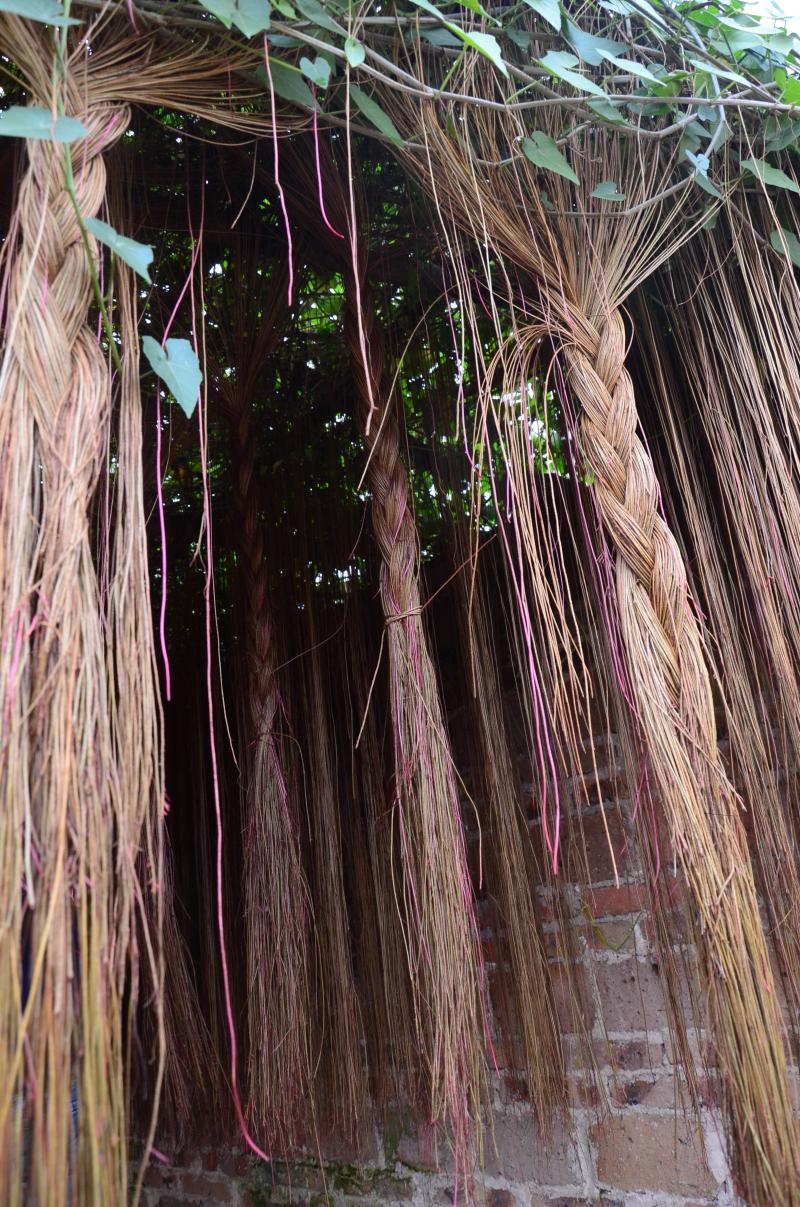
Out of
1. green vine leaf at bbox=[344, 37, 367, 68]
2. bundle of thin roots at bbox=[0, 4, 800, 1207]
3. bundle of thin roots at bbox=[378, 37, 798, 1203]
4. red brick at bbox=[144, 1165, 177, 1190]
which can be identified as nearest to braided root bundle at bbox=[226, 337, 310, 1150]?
bundle of thin roots at bbox=[0, 4, 800, 1207]

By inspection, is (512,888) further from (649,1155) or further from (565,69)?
(565,69)

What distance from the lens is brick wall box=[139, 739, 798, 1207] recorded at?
1.34m

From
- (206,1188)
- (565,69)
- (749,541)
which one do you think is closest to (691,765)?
(749,541)

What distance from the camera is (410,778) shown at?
1101mm

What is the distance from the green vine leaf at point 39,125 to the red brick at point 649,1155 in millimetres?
1397

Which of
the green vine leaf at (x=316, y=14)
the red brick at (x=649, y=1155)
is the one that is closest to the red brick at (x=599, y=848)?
the red brick at (x=649, y=1155)

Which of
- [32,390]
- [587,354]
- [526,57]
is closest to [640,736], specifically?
[587,354]

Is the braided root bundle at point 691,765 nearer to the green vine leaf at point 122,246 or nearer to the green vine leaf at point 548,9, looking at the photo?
the green vine leaf at point 548,9

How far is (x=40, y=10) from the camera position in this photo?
688mm

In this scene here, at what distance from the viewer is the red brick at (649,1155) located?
4.33 ft

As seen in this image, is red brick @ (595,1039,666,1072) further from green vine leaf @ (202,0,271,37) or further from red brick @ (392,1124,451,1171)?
green vine leaf @ (202,0,271,37)

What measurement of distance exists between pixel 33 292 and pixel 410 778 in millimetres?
662

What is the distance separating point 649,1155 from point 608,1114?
0.25ft

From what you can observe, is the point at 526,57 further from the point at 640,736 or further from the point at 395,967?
the point at 395,967
